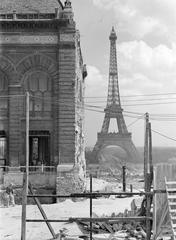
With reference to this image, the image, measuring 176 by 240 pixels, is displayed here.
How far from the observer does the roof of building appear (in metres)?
33.7

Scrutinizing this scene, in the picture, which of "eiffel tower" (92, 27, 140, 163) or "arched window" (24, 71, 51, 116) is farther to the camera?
"eiffel tower" (92, 27, 140, 163)

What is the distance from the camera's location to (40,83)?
32.1 m

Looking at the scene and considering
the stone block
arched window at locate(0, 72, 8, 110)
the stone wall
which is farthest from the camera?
arched window at locate(0, 72, 8, 110)

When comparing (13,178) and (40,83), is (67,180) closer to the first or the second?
(13,178)

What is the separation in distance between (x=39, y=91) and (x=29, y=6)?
6804 millimetres

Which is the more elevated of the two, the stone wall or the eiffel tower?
the eiffel tower

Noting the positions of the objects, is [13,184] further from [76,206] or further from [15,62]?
[15,62]

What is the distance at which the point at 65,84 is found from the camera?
103 feet

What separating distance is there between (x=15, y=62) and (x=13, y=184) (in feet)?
27.7

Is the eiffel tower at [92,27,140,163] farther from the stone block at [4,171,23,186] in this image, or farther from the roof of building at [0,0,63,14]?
the stone block at [4,171,23,186]

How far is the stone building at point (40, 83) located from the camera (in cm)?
3111

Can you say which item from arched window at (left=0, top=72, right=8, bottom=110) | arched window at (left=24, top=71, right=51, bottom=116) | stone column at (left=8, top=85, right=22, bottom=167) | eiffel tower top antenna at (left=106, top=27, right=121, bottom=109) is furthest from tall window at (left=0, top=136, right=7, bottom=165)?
eiffel tower top antenna at (left=106, top=27, right=121, bottom=109)

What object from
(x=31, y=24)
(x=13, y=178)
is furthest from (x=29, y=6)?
(x=13, y=178)

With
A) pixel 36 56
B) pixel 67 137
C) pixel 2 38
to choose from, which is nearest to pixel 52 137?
pixel 67 137
